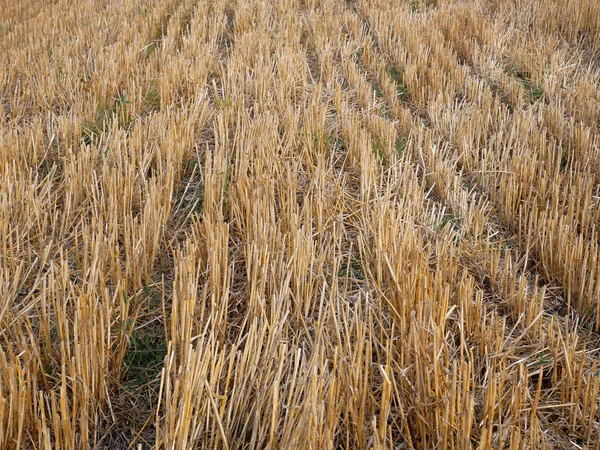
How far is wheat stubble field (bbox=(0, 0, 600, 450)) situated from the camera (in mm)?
1512

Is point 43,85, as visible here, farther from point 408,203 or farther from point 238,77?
point 408,203

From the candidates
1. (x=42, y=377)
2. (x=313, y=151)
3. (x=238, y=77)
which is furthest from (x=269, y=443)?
(x=238, y=77)

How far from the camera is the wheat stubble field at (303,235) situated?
4.96ft

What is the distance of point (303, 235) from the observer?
2062 millimetres

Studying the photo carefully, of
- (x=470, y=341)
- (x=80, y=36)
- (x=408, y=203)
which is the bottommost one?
(x=470, y=341)

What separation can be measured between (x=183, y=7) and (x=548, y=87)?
3.53 m

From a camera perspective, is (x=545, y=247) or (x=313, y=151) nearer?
(x=545, y=247)

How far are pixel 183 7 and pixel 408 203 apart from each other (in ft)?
13.7

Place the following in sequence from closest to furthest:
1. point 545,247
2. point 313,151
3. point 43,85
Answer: point 545,247, point 313,151, point 43,85

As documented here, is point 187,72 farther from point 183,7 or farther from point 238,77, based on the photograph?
point 183,7

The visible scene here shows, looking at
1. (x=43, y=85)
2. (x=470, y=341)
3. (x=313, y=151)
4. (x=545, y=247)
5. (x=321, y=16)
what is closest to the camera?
(x=470, y=341)

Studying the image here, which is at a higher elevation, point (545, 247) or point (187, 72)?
point (187, 72)

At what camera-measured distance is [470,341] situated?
1861 millimetres

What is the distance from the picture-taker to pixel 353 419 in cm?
147
